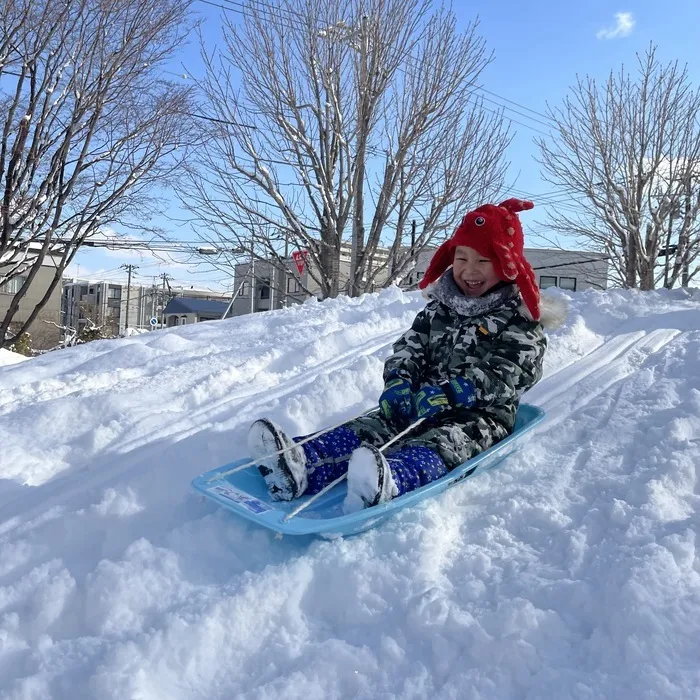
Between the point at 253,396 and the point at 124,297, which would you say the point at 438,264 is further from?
the point at 124,297

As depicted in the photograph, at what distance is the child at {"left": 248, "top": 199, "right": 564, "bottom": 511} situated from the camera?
7.17 feet

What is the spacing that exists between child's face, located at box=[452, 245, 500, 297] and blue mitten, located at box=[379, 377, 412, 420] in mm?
552

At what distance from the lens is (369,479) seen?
1.94 metres

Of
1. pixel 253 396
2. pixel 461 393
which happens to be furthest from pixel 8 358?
pixel 461 393

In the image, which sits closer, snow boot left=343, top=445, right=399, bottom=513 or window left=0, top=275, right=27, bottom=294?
snow boot left=343, top=445, right=399, bottom=513

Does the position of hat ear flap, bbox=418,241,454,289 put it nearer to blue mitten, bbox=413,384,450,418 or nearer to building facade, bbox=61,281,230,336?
blue mitten, bbox=413,384,450,418

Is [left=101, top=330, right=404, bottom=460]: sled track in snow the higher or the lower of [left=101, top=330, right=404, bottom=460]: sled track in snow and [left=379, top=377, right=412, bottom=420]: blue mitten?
the lower

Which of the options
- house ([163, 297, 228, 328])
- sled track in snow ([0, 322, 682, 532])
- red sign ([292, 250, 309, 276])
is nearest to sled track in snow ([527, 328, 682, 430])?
sled track in snow ([0, 322, 682, 532])

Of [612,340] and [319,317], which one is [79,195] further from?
[612,340]

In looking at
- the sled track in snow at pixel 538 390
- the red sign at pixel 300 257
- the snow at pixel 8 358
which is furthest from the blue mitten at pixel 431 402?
the red sign at pixel 300 257

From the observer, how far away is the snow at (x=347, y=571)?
144 centimetres

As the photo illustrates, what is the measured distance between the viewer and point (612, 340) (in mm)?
4652

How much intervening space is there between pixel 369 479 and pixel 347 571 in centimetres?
29

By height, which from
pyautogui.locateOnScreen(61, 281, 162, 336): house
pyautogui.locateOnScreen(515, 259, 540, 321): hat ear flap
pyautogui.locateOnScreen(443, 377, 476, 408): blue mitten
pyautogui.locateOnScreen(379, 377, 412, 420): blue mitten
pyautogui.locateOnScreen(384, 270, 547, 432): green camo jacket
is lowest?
pyautogui.locateOnScreen(61, 281, 162, 336): house
